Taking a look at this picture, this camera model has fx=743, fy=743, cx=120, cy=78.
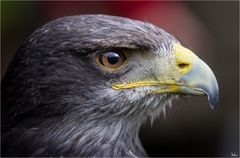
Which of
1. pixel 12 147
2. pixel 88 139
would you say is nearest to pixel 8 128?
pixel 12 147

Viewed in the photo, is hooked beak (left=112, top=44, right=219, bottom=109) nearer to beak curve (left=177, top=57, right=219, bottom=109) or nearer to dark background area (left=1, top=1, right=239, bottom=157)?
beak curve (left=177, top=57, right=219, bottom=109)

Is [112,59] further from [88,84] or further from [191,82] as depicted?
[191,82]

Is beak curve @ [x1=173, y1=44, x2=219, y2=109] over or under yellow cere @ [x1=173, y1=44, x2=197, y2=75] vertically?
under

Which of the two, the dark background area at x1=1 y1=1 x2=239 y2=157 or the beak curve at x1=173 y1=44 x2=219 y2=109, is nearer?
the beak curve at x1=173 y1=44 x2=219 y2=109

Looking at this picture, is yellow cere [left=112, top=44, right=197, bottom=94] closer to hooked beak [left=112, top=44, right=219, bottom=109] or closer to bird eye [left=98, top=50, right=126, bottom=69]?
hooked beak [left=112, top=44, right=219, bottom=109]

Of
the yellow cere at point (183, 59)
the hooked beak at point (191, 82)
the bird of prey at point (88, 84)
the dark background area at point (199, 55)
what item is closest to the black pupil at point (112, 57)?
the bird of prey at point (88, 84)

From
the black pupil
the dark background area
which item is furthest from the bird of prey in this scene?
the dark background area

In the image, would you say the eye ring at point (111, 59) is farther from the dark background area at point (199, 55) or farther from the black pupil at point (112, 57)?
the dark background area at point (199, 55)
